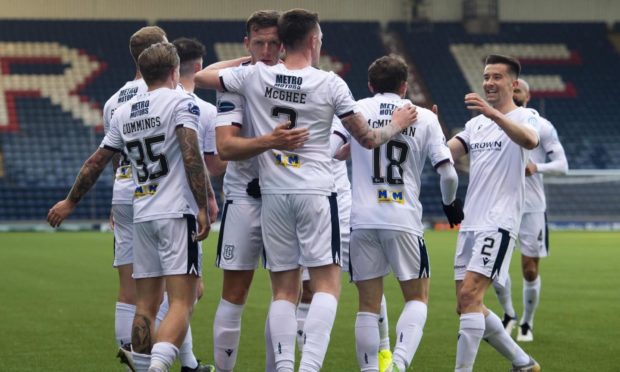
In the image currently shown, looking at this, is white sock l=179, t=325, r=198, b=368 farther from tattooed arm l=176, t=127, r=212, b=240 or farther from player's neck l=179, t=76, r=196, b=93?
player's neck l=179, t=76, r=196, b=93

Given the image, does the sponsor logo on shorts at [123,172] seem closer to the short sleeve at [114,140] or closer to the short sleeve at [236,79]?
the short sleeve at [114,140]

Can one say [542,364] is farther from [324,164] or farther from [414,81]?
[414,81]

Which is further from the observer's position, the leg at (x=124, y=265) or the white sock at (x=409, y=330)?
the leg at (x=124, y=265)

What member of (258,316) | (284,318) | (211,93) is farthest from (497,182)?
(211,93)

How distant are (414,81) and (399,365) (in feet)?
105

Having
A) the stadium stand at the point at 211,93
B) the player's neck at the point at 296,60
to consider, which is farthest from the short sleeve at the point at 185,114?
the stadium stand at the point at 211,93

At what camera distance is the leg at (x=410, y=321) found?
7082 mm

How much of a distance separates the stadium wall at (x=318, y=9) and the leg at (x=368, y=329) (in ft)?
107

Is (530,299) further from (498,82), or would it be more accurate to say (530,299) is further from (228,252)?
(228,252)

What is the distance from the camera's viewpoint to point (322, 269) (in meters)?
6.53

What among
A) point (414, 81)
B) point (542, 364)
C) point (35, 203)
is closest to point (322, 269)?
point (542, 364)

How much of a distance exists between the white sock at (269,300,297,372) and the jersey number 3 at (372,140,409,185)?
1.18 metres

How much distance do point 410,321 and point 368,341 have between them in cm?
30

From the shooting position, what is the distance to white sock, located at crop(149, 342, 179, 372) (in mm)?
6375
